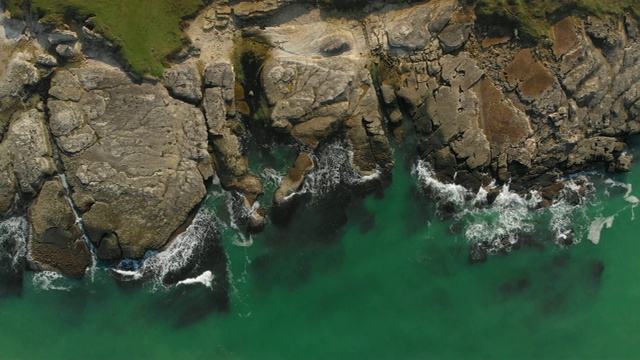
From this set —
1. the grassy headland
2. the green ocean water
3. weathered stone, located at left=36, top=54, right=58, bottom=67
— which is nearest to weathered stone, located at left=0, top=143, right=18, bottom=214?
the green ocean water

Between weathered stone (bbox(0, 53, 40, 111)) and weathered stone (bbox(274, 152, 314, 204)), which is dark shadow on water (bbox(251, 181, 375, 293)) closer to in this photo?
weathered stone (bbox(274, 152, 314, 204))

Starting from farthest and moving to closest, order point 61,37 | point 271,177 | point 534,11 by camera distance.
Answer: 1. point 271,177
2. point 534,11
3. point 61,37

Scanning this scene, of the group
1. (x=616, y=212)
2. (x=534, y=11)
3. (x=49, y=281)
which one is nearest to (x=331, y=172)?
(x=534, y=11)

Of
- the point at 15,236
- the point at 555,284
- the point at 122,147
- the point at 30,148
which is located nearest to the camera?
the point at 122,147

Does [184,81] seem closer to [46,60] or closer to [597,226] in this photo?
[46,60]

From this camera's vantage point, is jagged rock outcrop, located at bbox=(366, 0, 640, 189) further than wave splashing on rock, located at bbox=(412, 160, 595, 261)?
No

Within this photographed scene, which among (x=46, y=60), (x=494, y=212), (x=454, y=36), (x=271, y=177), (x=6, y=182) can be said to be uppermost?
(x=46, y=60)
